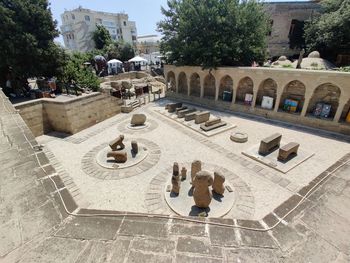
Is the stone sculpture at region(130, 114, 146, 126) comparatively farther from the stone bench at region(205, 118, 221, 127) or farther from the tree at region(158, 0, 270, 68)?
the tree at region(158, 0, 270, 68)

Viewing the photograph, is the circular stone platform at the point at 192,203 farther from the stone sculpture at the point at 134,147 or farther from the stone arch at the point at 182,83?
the stone arch at the point at 182,83

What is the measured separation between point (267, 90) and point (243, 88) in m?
1.95

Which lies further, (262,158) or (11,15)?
(11,15)

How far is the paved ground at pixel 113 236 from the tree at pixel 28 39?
1381 centimetres

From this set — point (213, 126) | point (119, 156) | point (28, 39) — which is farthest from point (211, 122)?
point (28, 39)

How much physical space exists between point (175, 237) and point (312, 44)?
2641 cm

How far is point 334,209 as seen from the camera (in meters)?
4.97

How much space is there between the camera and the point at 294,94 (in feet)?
42.0

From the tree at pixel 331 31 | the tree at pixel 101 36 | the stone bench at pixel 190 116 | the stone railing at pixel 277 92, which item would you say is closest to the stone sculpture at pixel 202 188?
the stone bench at pixel 190 116

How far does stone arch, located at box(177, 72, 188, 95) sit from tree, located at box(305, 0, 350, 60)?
1434 centimetres

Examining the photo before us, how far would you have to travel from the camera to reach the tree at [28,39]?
41.7 ft

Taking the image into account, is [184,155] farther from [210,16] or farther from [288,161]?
[210,16]

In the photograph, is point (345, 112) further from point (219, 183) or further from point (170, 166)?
point (170, 166)

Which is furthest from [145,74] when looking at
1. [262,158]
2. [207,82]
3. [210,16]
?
[262,158]
